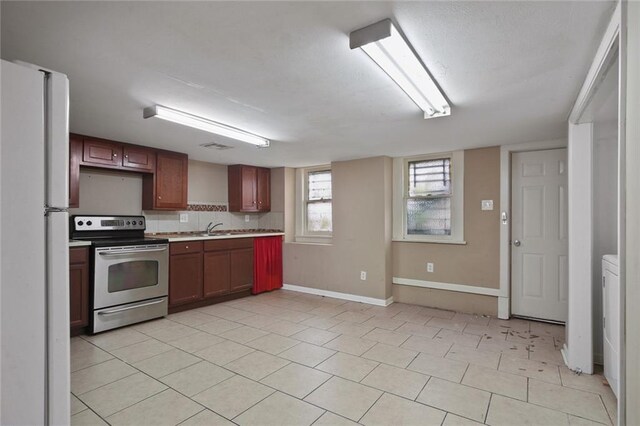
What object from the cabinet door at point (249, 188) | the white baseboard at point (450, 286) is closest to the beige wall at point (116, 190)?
the cabinet door at point (249, 188)

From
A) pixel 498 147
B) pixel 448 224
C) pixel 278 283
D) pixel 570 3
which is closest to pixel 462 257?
pixel 448 224

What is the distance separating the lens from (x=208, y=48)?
1.69 metres

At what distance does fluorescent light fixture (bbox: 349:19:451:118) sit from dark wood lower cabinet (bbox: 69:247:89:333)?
10.6ft

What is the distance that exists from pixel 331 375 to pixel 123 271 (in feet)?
8.19

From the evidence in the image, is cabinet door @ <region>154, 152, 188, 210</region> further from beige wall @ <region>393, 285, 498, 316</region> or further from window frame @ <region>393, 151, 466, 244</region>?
beige wall @ <region>393, 285, 498, 316</region>

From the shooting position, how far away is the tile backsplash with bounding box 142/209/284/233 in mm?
4484

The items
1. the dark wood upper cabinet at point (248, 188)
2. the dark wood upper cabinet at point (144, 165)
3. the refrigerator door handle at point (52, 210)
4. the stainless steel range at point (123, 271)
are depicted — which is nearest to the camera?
the refrigerator door handle at point (52, 210)

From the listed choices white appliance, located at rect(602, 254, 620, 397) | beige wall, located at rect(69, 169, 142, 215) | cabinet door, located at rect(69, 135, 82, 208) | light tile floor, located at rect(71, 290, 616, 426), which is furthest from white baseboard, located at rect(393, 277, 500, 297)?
cabinet door, located at rect(69, 135, 82, 208)

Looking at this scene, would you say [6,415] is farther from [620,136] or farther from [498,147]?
[498,147]

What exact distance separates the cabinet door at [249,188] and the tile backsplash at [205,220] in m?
0.35

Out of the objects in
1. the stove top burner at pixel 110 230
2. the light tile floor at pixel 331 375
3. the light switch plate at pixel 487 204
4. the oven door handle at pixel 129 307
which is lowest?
the light tile floor at pixel 331 375

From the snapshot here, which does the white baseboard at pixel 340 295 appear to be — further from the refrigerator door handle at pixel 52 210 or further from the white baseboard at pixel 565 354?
the refrigerator door handle at pixel 52 210

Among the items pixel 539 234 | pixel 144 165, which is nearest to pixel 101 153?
pixel 144 165

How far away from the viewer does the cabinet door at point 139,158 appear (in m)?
3.83
